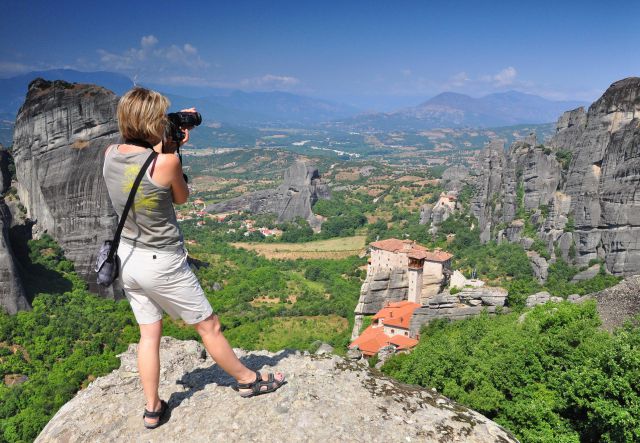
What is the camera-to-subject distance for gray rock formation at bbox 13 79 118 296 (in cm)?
2536

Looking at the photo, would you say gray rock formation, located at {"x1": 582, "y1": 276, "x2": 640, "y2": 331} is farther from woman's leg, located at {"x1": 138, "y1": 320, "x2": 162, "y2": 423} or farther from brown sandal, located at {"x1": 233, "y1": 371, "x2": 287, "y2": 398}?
woman's leg, located at {"x1": 138, "y1": 320, "x2": 162, "y2": 423}

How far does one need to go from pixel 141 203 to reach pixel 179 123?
897 mm

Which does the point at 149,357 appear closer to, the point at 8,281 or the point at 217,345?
the point at 217,345

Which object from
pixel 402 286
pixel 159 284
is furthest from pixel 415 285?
pixel 159 284

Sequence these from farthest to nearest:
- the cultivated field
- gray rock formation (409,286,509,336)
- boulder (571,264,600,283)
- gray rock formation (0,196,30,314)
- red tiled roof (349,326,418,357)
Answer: the cultivated field → boulder (571,264,600,283) → red tiled roof (349,326,418,357) → gray rock formation (409,286,509,336) → gray rock formation (0,196,30,314)

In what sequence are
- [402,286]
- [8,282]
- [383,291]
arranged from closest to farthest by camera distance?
1. [8,282]
2. [383,291]
3. [402,286]

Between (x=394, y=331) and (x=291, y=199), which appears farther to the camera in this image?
(x=291, y=199)

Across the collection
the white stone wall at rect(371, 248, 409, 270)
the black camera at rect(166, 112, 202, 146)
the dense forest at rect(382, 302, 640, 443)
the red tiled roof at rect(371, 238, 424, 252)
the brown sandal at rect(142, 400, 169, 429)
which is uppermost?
the black camera at rect(166, 112, 202, 146)


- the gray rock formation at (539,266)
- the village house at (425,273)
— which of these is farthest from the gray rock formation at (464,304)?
the gray rock formation at (539,266)

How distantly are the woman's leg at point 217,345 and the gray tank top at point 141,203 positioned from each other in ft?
3.15

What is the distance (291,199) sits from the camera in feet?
265

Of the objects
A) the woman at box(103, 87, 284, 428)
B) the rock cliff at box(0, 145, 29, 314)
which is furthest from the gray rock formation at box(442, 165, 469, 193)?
the woman at box(103, 87, 284, 428)

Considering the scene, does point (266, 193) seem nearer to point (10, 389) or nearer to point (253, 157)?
point (10, 389)

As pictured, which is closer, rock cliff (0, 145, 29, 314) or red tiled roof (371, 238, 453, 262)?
rock cliff (0, 145, 29, 314)
